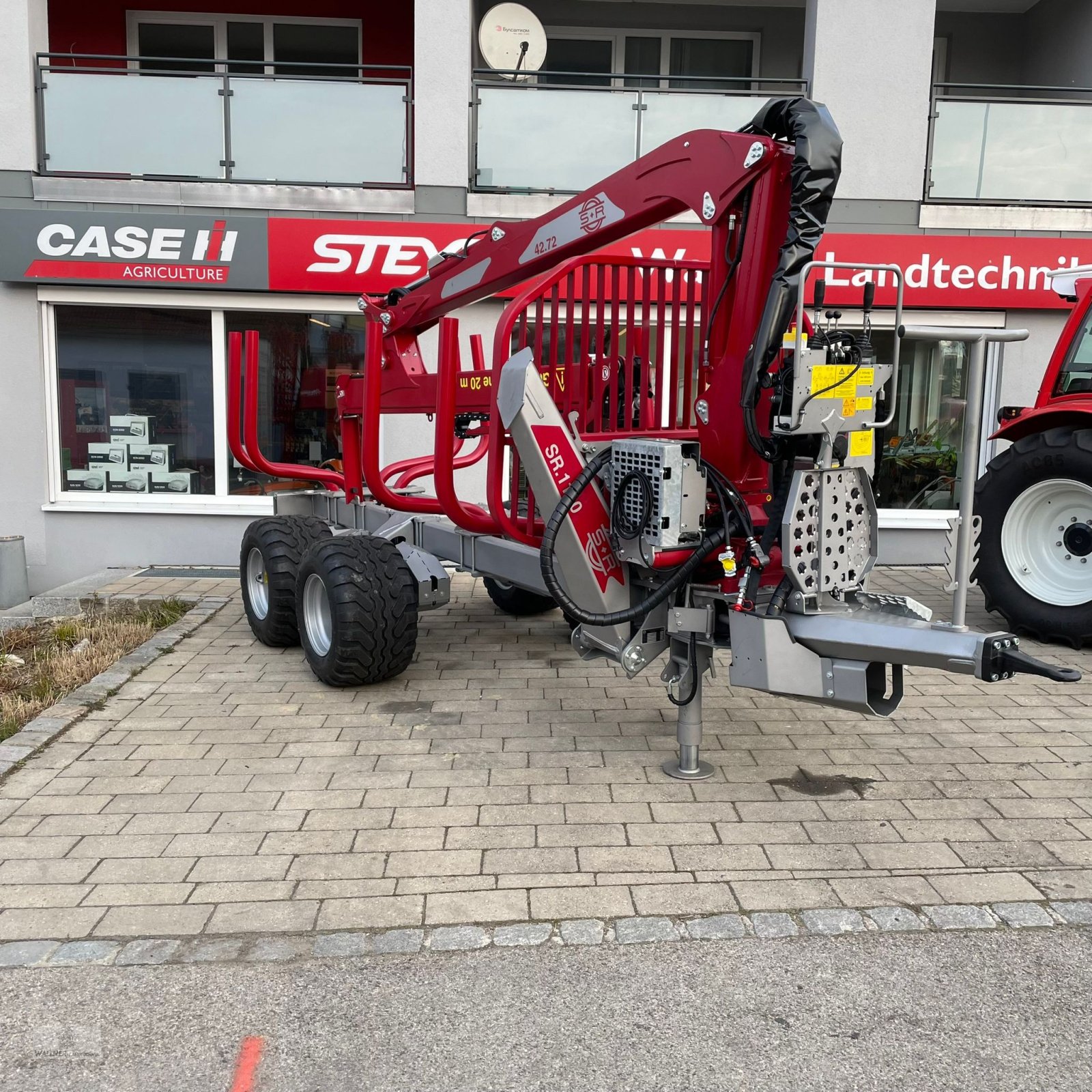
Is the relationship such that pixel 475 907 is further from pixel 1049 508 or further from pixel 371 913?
pixel 1049 508

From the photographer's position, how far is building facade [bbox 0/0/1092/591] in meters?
9.26

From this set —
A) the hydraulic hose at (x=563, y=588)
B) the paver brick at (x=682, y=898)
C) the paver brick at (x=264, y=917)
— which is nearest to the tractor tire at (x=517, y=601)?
the hydraulic hose at (x=563, y=588)

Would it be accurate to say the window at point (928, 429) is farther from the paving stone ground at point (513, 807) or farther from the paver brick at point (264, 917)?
the paver brick at point (264, 917)

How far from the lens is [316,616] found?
5.99m

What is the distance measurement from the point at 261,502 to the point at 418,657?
160 inches

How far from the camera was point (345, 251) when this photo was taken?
30.5 feet

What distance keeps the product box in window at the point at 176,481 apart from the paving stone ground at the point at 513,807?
4267 millimetres

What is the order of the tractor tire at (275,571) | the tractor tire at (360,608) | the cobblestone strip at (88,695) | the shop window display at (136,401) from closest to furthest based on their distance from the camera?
the cobblestone strip at (88,695) < the tractor tire at (360,608) < the tractor tire at (275,571) < the shop window display at (136,401)

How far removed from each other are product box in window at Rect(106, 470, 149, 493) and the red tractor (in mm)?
7726

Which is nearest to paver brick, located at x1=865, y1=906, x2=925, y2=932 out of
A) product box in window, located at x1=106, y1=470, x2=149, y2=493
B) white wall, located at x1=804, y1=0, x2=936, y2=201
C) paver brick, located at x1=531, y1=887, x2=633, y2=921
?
paver brick, located at x1=531, y1=887, x2=633, y2=921

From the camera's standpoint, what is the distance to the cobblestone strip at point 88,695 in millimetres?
4789

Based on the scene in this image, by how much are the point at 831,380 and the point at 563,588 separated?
146 cm

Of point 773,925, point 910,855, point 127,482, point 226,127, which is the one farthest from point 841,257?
point 773,925

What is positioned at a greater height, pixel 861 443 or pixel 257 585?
pixel 861 443
